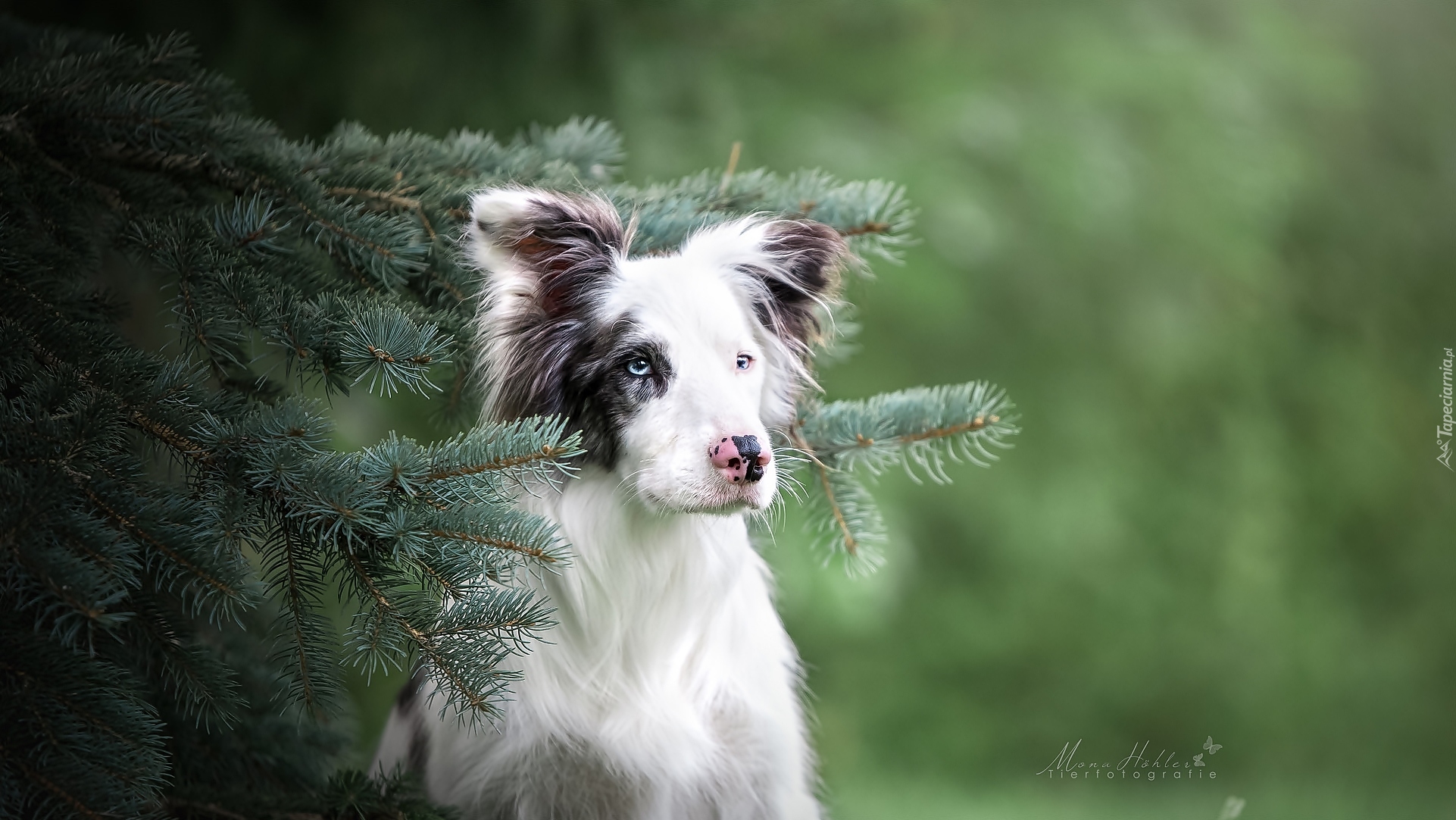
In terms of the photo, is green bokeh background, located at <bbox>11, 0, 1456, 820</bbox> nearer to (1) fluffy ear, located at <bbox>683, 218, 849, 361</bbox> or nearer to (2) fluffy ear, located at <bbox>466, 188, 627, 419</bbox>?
(1) fluffy ear, located at <bbox>683, 218, 849, 361</bbox>

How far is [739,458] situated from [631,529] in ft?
0.75

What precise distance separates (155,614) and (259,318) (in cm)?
32

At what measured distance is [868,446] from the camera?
4.92ft

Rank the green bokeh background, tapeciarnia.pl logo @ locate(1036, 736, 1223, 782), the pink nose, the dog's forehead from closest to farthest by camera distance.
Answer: the pink nose, the dog's forehead, tapeciarnia.pl logo @ locate(1036, 736, 1223, 782), the green bokeh background

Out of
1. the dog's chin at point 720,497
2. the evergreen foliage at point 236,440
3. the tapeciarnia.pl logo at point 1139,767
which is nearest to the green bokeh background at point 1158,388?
the tapeciarnia.pl logo at point 1139,767

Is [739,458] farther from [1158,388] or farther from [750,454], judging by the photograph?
[1158,388]

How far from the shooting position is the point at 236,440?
3.25 ft

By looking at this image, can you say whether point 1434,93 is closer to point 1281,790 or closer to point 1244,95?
point 1244,95

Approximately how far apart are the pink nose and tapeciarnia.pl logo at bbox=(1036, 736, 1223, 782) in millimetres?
1428

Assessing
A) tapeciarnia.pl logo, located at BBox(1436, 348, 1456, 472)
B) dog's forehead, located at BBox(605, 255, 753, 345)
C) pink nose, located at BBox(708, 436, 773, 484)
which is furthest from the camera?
tapeciarnia.pl logo, located at BBox(1436, 348, 1456, 472)

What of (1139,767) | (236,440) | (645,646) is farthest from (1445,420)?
(236,440)

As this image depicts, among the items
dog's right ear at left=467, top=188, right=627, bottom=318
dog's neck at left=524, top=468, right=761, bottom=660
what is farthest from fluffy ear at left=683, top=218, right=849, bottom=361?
dog's neck at left=524, top=468, right=761, bottom=660

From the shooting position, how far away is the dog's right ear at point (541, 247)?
120 cm

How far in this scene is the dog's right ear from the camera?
120 cm
